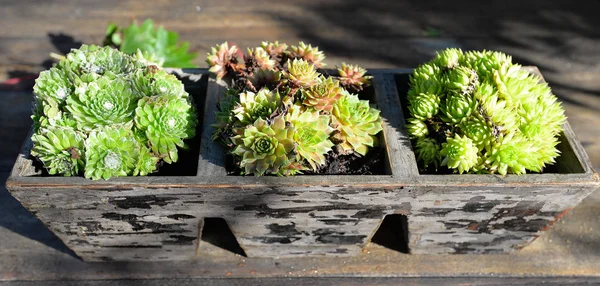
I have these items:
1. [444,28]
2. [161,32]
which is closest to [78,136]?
[161,32]

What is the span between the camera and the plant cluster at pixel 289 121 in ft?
3.34

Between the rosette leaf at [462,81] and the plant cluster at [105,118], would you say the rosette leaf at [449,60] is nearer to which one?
the rosette leaf at [462,81]

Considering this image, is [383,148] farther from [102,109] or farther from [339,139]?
[102,109]

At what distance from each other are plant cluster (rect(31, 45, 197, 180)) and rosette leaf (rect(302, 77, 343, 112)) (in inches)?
11.2

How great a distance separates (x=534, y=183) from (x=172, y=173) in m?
0.82

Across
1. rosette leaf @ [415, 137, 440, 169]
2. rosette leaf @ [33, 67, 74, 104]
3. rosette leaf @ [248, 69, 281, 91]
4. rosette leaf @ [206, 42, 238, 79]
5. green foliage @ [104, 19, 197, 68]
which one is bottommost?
rosette leaf @ [415, 137, 440, 169]

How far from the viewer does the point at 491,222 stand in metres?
1.20

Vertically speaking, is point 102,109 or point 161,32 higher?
point 161,32

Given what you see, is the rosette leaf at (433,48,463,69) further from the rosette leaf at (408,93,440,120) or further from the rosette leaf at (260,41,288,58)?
the rosette leaf at (260,41,288,58)

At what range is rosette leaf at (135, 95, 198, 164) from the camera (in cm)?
108

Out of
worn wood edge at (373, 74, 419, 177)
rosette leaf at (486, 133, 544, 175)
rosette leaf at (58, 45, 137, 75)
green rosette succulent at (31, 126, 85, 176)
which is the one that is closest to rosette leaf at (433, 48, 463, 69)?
worn wood edge at (373, 74, 419, 177)

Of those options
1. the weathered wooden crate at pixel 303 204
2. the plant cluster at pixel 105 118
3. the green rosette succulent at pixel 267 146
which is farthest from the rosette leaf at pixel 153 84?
the green rosette succulent at pixel 267 146

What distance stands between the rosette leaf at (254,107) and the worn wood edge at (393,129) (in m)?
0.28

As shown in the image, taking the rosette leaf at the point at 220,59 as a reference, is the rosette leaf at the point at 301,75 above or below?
below
